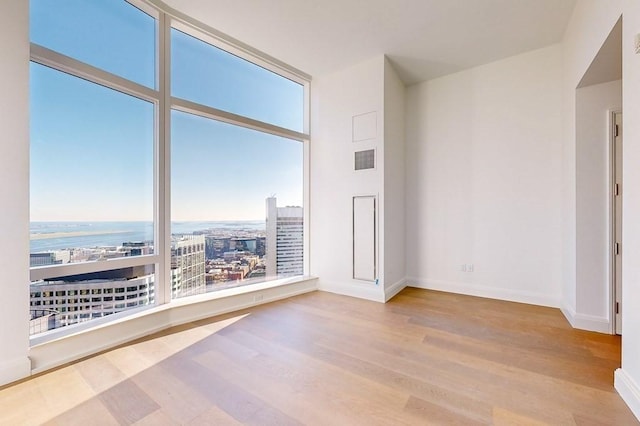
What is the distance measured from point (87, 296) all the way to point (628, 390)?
4.13 m

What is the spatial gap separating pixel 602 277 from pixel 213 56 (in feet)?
16.4

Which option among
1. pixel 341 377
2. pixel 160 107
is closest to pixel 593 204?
pixel 341 377

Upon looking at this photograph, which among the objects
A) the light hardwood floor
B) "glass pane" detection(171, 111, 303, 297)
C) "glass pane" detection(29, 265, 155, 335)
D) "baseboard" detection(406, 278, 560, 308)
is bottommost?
the light hardwood floor

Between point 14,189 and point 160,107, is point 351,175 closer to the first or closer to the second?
point 160,107

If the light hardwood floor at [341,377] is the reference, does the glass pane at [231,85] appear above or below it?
above

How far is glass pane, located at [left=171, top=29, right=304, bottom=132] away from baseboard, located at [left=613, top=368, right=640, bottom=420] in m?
4.26

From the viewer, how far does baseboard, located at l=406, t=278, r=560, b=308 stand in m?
3.59

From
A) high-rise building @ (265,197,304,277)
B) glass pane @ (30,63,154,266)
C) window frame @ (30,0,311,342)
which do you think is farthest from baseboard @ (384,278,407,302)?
glass pane @ (30,63,154,266)

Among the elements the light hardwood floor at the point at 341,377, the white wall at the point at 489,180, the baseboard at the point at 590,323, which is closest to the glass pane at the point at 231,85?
the white wall at the point at 489,180

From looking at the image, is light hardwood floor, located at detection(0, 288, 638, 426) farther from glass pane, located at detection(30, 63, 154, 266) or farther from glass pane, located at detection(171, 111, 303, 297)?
glass pane, located at detection(30, 63, 154, 266)

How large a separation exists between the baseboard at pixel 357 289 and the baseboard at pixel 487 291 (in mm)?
990

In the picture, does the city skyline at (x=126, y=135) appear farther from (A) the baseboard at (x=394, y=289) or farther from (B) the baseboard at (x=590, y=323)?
(B) the baseboard at (x=590, y=323)

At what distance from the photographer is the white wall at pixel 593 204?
2.76 meters

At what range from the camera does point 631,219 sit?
1741 mm
